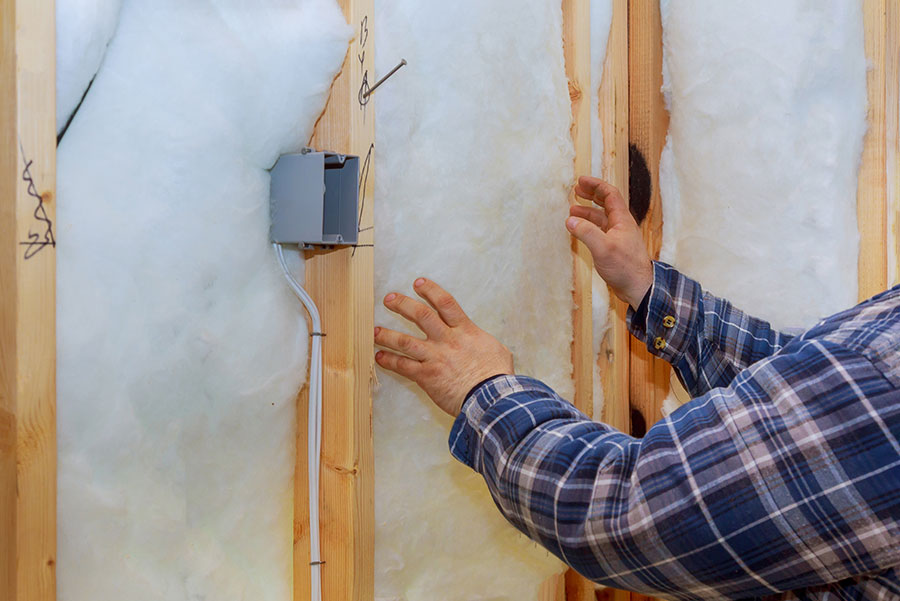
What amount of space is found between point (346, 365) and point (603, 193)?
55cm

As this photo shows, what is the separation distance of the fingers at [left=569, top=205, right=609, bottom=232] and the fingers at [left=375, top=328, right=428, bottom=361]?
1.37ft

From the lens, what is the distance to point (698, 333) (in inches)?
42.8

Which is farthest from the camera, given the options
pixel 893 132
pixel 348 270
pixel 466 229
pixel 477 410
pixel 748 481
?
pixel 893 132

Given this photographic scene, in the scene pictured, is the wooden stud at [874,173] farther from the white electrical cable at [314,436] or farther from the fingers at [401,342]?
the white electrical cable at [314,436]

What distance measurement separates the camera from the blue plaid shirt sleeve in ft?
3.47

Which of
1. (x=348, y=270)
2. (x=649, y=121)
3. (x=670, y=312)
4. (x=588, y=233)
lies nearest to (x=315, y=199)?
(x=348, y=270)

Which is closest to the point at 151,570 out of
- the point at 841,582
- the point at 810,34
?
the point at 841,582

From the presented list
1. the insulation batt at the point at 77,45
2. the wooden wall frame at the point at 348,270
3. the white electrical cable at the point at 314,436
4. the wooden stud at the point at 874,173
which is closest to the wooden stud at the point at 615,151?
the wooden wall frame at the point at 348,270

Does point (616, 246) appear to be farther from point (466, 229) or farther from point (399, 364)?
point (399, 364)

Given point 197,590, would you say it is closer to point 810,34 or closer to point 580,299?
point 580,299

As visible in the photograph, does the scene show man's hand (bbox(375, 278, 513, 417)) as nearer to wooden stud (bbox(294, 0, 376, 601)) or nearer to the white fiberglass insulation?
wooden stud (bbox(294, 0, 376, 601))

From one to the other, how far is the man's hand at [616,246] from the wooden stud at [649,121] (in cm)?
18

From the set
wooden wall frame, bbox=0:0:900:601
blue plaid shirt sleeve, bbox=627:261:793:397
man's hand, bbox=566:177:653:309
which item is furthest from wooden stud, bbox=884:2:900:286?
man's hand, bbox=566:177:653:309

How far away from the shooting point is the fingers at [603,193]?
1.15 m
